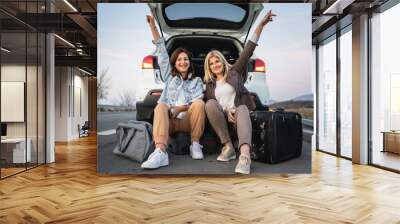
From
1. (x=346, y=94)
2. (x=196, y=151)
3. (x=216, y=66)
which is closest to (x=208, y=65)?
(x=216, y=66)

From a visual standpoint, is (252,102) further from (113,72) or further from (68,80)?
(68,80)

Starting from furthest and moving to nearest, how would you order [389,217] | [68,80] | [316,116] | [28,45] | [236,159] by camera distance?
1. [68,80]
2. [316,116]
3. [28,45]
4. [236,159]
5. [389,217]

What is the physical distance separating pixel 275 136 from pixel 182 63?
5.96 ft

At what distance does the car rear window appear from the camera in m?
5.36

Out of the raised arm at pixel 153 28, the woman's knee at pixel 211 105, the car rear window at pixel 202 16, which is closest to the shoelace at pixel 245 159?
the woman's knee at pixel 211 105

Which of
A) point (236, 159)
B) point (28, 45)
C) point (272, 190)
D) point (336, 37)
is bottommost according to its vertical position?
point (272, 190)

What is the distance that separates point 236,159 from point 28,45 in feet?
13.9

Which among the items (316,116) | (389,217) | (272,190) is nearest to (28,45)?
(272,190)

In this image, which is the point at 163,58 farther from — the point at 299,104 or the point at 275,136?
the point at 299,104

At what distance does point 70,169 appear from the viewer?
6.23m

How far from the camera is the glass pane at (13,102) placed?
5480 mm

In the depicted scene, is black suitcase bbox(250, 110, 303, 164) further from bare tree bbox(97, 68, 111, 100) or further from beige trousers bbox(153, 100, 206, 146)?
bare tree bbox(97, 68, 111, 100)

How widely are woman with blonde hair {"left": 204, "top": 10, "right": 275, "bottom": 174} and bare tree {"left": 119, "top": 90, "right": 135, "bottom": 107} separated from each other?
3.82 ft

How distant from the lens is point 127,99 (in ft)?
17.5
